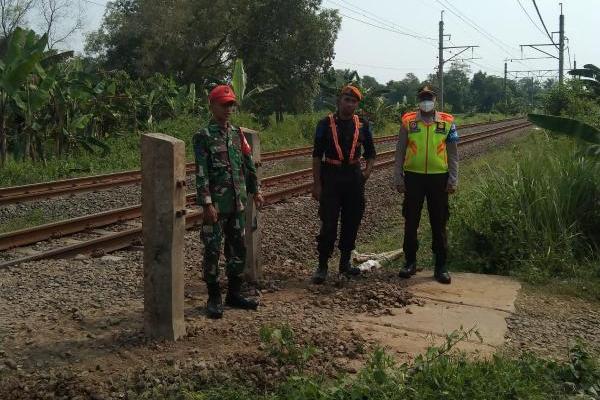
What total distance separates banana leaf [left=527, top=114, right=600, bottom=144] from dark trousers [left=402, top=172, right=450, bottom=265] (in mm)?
1348

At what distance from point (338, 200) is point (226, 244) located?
4.42 feet

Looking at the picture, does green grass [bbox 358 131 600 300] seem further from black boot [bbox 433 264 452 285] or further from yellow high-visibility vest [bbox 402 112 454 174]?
yellow high-visibility vest [bbox 402 112 454 174]

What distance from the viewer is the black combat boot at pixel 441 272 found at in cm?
589

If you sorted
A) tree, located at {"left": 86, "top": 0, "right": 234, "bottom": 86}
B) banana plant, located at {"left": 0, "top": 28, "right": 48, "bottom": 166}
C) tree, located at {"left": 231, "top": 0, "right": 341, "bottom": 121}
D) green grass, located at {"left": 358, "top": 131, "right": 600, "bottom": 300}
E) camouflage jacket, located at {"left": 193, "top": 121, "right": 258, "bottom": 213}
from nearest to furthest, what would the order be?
camouflage jacket, located at {"left": 193, "top": 121, "right": 258, "bottom": 213}
green grass, located at {"left": 358, "top": 131, "right": 600, "bottom": 300}
banana plant, located at {"left": 0, "top": 28, "right": 48, "bottom": 166}
tree, located at {"left": 86, "top": 0, "right": 234, "bottom": 86}
tree, located at {"left": 231, "top": 0, "right": 341, "bottom": 121}


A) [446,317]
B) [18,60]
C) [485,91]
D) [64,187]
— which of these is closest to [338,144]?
[446,317]

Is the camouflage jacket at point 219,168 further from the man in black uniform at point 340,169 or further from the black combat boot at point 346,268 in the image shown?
the black combat boot at point 346,268

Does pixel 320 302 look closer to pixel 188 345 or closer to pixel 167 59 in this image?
pixel 188 345

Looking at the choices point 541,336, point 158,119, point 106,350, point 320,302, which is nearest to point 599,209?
point 541,336

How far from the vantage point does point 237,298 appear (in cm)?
503

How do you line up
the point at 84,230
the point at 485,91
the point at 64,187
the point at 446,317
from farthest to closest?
the point at 485,91 → the point at 64,187 → the point at 84,230 → the point at 446,317

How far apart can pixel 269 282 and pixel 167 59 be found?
98.4 feet

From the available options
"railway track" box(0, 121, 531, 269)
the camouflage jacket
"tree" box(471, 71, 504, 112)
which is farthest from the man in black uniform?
"tree" box(471, 71, 504, 112)

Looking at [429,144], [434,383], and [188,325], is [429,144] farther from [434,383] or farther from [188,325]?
[434,383]

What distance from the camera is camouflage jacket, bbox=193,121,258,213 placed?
4.53 meters
